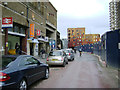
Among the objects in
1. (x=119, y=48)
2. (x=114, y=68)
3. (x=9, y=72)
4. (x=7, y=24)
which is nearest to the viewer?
(x=9, y=72)

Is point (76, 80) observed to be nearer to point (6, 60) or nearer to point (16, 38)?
point (6, 60)

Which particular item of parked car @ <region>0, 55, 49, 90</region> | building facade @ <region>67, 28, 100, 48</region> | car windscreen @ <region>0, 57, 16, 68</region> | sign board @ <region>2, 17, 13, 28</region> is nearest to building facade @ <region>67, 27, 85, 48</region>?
building facade @ <region>67, 28, 100, 48</region>

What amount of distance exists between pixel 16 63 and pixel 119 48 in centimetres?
749

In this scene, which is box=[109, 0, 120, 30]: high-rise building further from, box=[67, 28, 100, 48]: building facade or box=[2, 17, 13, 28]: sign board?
box=[2, 17, 13, 28]: sign board

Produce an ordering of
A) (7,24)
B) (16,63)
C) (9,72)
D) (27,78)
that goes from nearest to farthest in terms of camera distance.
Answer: (9,72)
(16,63)
(27,78)
(7,24)

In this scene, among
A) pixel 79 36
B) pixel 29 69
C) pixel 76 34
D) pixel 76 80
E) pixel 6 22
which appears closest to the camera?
pixel 29 69

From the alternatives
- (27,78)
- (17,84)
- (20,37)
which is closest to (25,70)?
(27,78)

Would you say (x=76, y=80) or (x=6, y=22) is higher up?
(x=6, y=22)

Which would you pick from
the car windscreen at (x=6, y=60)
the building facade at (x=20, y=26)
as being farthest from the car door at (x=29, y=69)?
the building facade at (x=20, y=26)

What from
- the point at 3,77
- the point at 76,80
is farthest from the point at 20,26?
the point at 3,77

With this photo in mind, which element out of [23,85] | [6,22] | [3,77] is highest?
[6,22]

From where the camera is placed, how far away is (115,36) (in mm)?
9695

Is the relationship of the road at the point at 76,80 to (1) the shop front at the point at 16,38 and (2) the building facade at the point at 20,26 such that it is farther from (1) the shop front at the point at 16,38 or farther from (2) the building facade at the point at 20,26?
(1) the shop front at the point at 16,38

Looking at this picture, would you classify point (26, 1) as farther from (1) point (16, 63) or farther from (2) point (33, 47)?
(1) point (16, 63)
